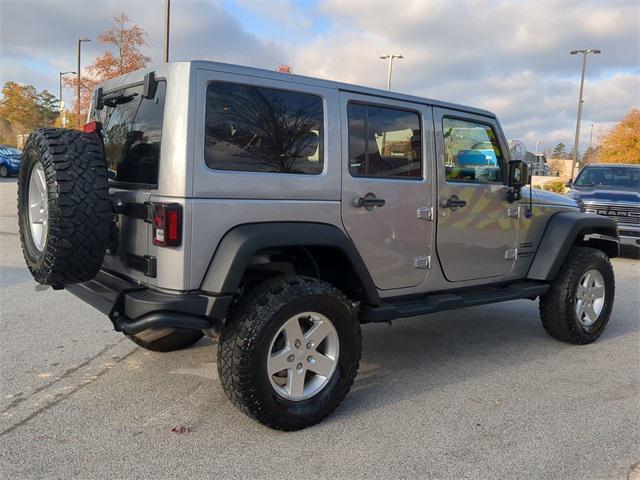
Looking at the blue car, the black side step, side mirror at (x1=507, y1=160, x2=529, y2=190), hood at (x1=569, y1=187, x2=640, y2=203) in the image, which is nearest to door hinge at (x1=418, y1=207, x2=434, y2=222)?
the black side step

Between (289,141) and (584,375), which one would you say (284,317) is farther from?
(584,375)

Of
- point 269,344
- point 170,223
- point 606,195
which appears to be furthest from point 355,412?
point 606,195

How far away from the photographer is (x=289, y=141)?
3.28 meters

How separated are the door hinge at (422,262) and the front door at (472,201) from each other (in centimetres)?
12

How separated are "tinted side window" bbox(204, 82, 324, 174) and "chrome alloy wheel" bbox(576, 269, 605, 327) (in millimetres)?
3021

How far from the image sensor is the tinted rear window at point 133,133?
3.05 m

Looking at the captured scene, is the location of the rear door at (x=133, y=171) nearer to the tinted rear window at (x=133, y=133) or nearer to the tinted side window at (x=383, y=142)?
the tinted rear window at (x=133, y=133)

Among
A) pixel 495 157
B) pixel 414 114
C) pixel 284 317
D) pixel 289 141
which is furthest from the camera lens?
pixel 495 157

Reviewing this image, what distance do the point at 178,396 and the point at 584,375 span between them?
121 inches

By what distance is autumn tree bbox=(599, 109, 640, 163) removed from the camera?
28562 millimetres

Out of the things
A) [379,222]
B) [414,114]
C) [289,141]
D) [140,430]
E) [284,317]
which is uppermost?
[414,114]

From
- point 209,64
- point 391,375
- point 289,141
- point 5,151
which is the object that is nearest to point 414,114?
point 289,141

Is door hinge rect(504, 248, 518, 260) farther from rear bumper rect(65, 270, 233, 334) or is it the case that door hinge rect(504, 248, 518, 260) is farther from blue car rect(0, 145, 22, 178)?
blue car rect(0, 145, 22, 178)

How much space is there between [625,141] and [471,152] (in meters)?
29.3
